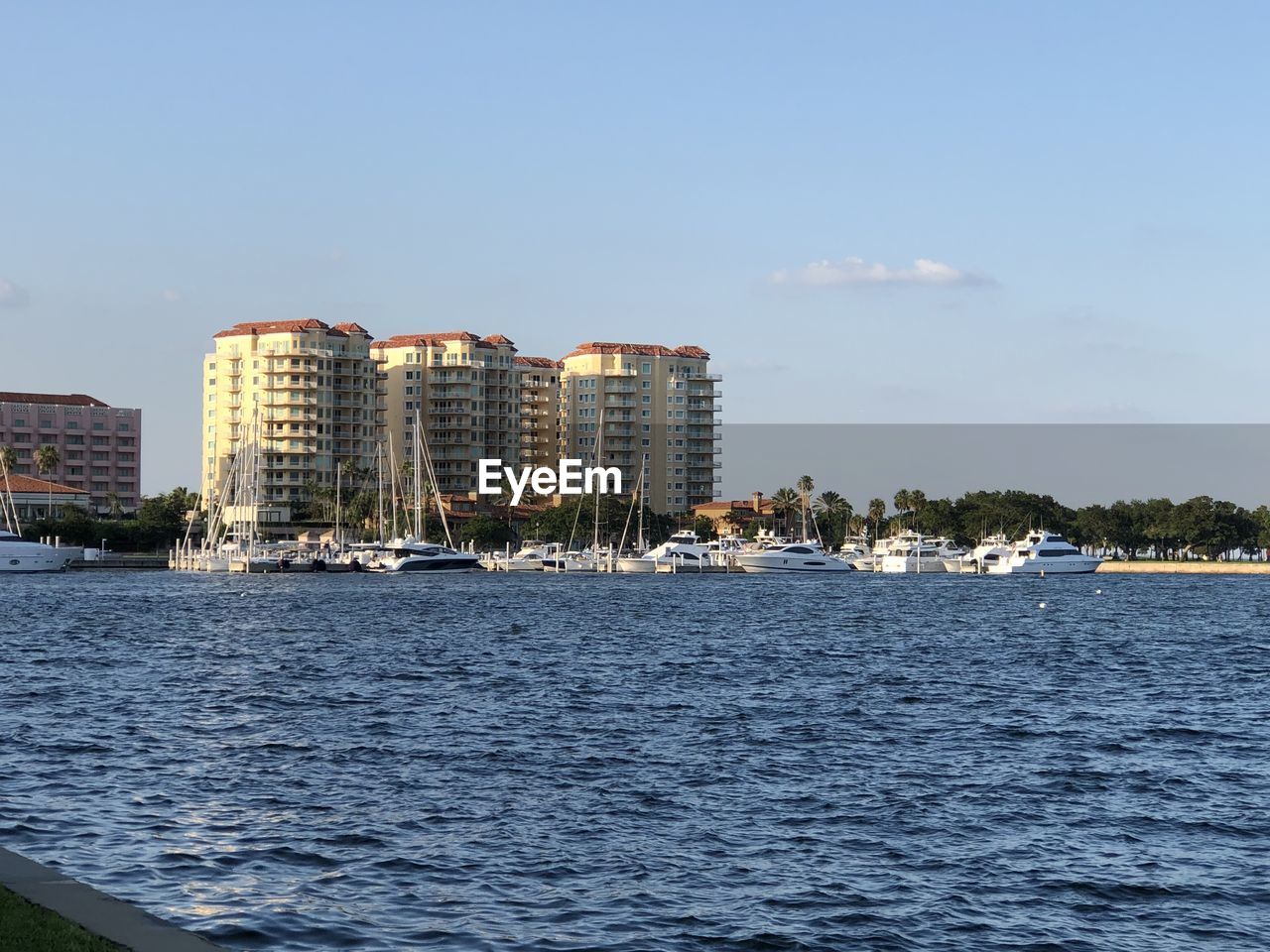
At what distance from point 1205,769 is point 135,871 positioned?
22.0m

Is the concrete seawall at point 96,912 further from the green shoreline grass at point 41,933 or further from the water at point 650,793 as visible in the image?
the water at point 650,793

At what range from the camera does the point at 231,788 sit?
93.8ft

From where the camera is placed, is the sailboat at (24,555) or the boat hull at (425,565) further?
the boat hull at (425,565)

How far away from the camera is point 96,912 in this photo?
1527 centimetres

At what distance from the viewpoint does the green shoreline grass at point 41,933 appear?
45.2 feet

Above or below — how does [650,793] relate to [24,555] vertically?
below

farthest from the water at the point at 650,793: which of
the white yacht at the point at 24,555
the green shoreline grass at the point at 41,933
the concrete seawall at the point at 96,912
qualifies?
the white yacht at the point at 24,555

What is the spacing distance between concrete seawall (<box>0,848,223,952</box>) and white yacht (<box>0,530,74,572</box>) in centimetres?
16681

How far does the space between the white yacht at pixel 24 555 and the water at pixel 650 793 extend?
11385 cm

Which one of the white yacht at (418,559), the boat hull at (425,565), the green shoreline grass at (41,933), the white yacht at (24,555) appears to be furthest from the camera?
the white yacht at (418,559)

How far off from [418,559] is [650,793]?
155126mm

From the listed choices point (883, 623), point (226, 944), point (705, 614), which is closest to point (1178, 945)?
point (226, 944)

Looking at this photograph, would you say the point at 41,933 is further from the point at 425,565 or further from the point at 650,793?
the point at 425,565

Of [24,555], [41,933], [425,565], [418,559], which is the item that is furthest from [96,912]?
[24,555]
